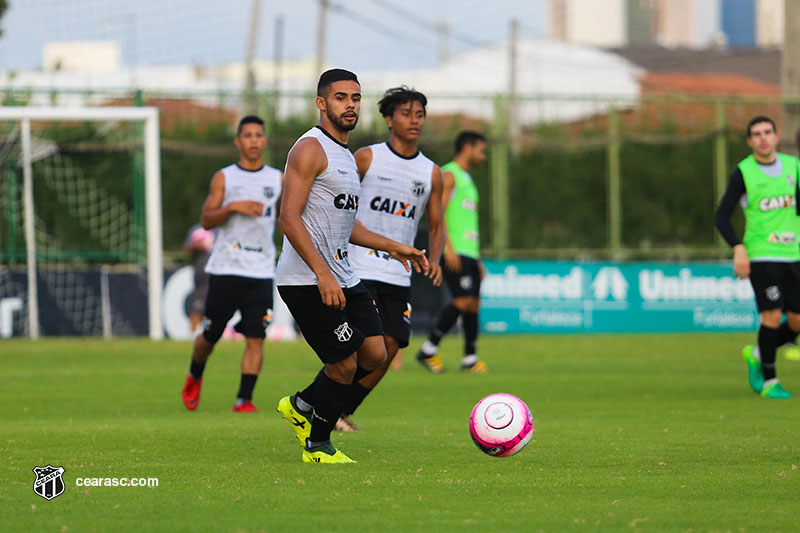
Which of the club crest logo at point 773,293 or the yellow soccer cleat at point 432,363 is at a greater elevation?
the club crest logo at point 773,293

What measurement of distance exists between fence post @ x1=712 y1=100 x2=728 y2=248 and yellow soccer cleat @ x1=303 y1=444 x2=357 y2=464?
19.1 m

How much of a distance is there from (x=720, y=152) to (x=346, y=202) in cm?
1941

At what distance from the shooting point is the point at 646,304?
2308 centimetres

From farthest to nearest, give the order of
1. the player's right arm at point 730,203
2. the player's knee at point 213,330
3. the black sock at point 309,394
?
the player's right arm at point 730,203 < the player's knee at point 213,330 < the black sock at point 309,394

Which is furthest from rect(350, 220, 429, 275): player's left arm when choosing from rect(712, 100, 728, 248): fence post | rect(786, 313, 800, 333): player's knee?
rect(712, 100, 728, 248): fence post

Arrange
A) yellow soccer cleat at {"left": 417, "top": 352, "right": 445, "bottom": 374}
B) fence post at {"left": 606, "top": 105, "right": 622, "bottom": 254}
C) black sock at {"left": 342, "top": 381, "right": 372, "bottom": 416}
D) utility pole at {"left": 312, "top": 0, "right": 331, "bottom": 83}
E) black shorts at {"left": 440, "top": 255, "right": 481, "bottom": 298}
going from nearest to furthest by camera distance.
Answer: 1. black sock at {"left": 342, "top": 381, "right": 372, "bottom": 416}
2. yellow soccer cleat at {"left": 417, "top": 352, "right": 445, "bottom": 374}
3. black shorts at {"left": 440, "top": 255, "right": 481, "bottom": 298}
4. fence post at {"left": 606, "top": 105, "right": 622, "bottom": 254}
5. utility pole at {"left": 312, "top": 0, "right": 331, "bottom": 83}

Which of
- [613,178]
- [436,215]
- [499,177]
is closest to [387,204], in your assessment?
[436,215]

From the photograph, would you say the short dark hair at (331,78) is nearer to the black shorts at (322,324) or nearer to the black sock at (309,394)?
the black shorts at (322,324)

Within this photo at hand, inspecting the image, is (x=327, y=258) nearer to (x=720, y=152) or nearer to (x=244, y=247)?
(x=244, y=247)

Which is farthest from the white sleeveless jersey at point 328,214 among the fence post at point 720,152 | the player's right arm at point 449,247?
the fence post at point 720,152

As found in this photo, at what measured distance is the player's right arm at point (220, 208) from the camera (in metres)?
10.9

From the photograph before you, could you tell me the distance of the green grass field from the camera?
5.73 m

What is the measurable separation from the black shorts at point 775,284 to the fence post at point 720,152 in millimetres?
14013

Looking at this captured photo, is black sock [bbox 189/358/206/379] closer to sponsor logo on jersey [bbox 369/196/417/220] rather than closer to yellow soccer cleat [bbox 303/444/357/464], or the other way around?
sponsor logo on jersey [bbox 369/196/417/220]
